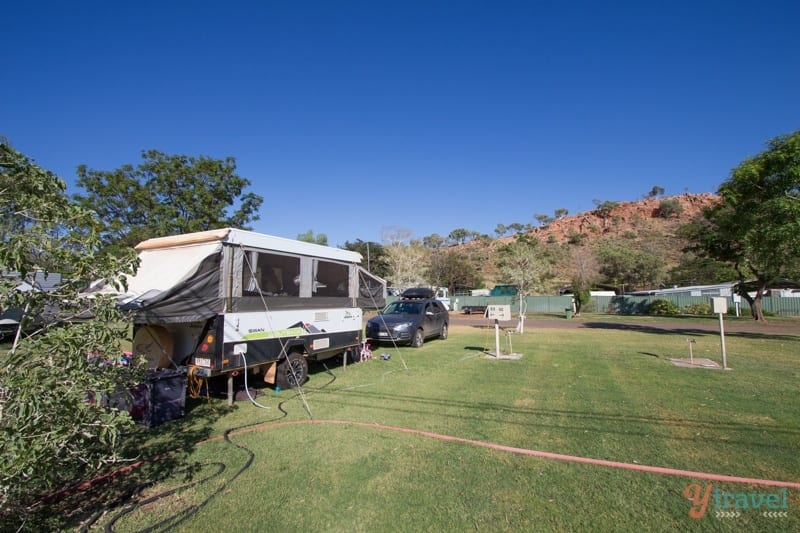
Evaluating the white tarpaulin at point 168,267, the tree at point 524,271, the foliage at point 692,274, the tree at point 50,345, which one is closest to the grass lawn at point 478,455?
the tree at point 50,345

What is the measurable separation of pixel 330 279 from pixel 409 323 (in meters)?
5.11

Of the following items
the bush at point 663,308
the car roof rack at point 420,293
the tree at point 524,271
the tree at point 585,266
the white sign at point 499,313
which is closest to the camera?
the white sign at point 499,313

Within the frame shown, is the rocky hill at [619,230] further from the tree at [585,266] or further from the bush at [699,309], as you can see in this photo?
the bush at [699,309]

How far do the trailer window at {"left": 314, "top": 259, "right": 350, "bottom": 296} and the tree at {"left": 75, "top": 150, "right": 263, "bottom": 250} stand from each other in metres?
15.0

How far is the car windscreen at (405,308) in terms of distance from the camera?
14720 millimetres

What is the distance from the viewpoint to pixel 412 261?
49.1 m

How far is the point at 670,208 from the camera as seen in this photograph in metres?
80.3

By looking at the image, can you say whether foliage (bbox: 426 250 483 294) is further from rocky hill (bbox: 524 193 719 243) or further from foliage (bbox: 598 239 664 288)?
rocky hill (bbox: 524 193 719 243)

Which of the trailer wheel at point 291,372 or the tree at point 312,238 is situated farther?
the tree at point 312,238

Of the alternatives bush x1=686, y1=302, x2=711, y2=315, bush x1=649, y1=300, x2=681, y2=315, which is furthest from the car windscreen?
bush x1=686, y1=302, x2=711, y2=315

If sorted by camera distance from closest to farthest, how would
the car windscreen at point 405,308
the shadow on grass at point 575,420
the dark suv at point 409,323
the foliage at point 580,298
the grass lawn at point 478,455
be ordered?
1. the grass lawn at point 478,455
2. the shadow on grass at point 575,420
3. the dark suv at point 409,323
4. the car windscreen at point 405,308
5. the foliage at point 580,298

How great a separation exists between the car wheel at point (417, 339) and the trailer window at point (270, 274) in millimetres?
6314

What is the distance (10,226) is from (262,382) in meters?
6.01

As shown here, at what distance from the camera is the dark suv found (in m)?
13.3
